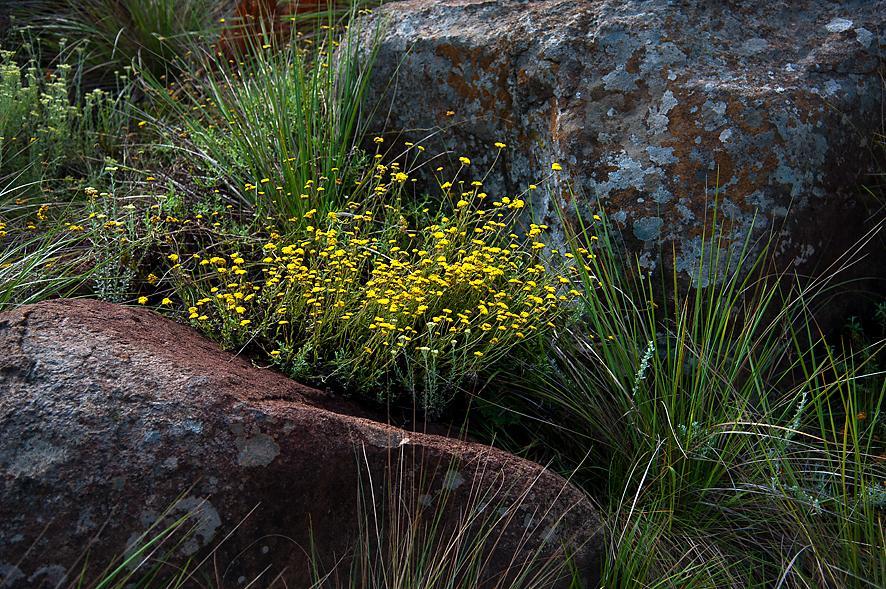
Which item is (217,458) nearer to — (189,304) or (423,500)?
(423,500)

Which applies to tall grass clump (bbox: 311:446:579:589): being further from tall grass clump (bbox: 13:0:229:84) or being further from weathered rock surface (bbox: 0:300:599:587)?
tall grass clump (bbox: 13:0:229:84)

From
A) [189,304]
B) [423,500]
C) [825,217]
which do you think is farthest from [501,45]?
[423,500]

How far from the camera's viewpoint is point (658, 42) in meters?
3.38

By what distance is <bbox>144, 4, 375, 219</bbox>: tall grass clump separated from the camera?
11.8 ft

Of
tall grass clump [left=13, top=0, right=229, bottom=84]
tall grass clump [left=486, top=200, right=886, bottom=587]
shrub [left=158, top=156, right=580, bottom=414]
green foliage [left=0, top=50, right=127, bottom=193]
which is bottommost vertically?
tall grass clump [left=486, top=200, right=886, bottom=587]

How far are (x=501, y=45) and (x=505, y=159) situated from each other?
18.2 inches

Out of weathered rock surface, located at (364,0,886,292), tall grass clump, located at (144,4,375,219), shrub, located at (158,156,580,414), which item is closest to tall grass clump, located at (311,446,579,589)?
shrub, located at (158,156,580,414)

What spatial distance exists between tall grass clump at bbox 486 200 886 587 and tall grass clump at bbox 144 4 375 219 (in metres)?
1.12

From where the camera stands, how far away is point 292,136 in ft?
12.3

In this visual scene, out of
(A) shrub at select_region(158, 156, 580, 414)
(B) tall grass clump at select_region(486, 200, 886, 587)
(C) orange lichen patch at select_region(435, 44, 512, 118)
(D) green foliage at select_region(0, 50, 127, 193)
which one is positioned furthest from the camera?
(D) green foliage at select_region(0, 50, 127, 193)

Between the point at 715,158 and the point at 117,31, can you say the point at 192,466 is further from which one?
the point at 117,31

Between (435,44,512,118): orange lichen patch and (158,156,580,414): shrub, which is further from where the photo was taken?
(435,44,512,118): orange lichen patch

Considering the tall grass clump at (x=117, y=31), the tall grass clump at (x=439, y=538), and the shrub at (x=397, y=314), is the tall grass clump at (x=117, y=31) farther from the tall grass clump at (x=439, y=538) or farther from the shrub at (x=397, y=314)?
the tall grass clump at (x=439, y=538)

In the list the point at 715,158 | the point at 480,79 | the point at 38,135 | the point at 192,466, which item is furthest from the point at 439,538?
the point at 38,135
